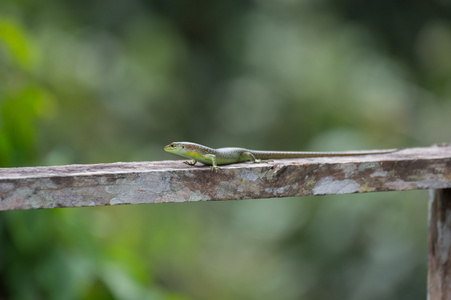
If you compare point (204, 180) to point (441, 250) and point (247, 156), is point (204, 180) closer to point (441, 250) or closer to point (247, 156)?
point (247, 156)

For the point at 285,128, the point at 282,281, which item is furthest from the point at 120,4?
the point at 282,281

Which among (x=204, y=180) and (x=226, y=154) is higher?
(x=226, y=154)

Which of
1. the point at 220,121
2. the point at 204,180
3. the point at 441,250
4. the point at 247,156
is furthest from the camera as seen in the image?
the point at 220,121

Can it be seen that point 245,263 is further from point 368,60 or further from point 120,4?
point 120,4

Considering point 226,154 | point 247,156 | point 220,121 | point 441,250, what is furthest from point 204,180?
point 220,121

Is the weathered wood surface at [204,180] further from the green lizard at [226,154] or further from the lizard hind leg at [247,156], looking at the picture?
the lizard hind leg at [247,156]

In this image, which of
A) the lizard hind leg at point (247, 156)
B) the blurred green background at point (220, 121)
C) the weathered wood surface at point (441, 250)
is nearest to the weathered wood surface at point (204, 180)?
the weathered wood surface at point (441, 250)

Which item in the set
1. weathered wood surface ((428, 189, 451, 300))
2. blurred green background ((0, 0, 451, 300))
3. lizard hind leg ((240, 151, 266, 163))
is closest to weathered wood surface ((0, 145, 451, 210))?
weathered wood surface ((428, 189, 451, 300))

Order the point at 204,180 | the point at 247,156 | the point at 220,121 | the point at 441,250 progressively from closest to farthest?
the point at 204,180
the point at 441,250
the point at 247,156
the point at 220,121
